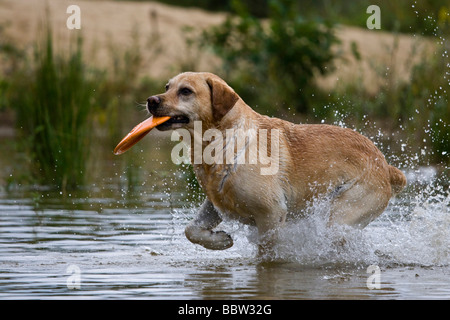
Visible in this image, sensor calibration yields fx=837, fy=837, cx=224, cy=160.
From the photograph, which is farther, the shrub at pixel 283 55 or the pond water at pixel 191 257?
the shrub at pixel 283 55

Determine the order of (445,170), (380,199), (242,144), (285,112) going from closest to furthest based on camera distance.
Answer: (242,144) → (380,199) → (445,170) → (285,112)

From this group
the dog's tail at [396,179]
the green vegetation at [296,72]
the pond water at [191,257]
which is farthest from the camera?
the green vegetation at [296,72]

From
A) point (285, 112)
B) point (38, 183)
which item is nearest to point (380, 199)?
point (38, 183)

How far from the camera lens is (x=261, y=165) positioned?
6.84m

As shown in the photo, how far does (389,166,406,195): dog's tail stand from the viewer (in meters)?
7.49

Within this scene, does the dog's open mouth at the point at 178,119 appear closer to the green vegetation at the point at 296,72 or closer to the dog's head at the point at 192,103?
the dog's head at the point at 192,103

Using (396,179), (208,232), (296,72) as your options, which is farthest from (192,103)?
(296,72)

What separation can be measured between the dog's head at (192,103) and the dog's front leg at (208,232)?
0.79m

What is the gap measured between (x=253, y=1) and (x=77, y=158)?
21.8 meters

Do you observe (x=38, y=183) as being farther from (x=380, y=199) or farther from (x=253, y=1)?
(x=253, y=1)

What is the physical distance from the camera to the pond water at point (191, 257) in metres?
5.95

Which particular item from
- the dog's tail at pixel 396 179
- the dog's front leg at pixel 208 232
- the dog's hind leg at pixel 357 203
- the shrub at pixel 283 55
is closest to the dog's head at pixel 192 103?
the dog's front leg at pixel 208 232

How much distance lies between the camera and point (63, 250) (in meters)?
7.41

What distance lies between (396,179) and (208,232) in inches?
70.0
